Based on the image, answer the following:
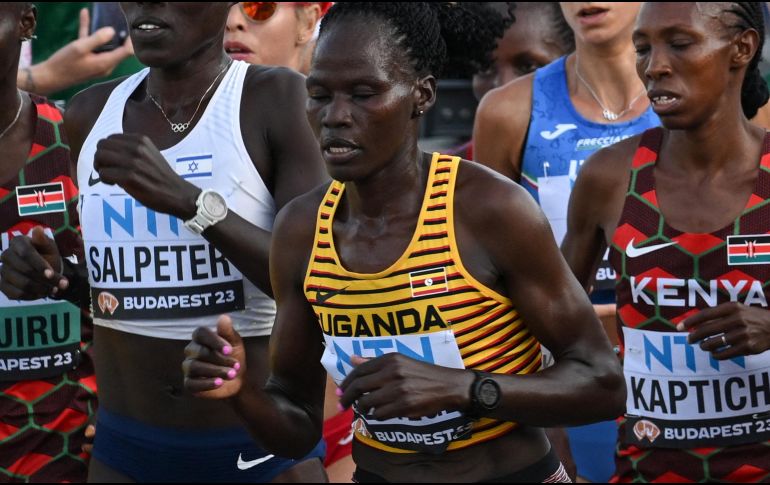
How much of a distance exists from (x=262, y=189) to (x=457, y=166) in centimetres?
85

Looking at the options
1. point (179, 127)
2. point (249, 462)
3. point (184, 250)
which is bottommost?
point (249, 462)

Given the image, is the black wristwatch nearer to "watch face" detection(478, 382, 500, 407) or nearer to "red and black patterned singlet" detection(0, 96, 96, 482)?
"watch face" detection(478, 382, 500, 407)

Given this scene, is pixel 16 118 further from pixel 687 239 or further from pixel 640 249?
pixel 687 239

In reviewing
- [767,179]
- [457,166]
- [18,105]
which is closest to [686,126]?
[767,179]

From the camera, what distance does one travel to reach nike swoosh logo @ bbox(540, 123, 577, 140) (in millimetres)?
5938

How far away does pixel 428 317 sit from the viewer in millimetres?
3709

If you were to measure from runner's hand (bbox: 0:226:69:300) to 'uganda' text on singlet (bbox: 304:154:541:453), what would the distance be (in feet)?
3.25

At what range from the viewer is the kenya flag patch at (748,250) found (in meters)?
4.27

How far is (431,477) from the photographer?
3.79m

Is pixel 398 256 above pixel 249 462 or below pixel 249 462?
above

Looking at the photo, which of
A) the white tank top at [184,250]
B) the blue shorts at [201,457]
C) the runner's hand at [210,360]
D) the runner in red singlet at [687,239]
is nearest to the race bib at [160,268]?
the white tank top at [184,250]

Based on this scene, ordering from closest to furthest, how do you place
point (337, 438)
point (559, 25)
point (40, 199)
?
point (40, 199) → point (337, 438) → point (559, 25)

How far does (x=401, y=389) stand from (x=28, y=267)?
4.95 feet

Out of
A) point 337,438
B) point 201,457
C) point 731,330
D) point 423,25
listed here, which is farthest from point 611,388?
point 337,438
